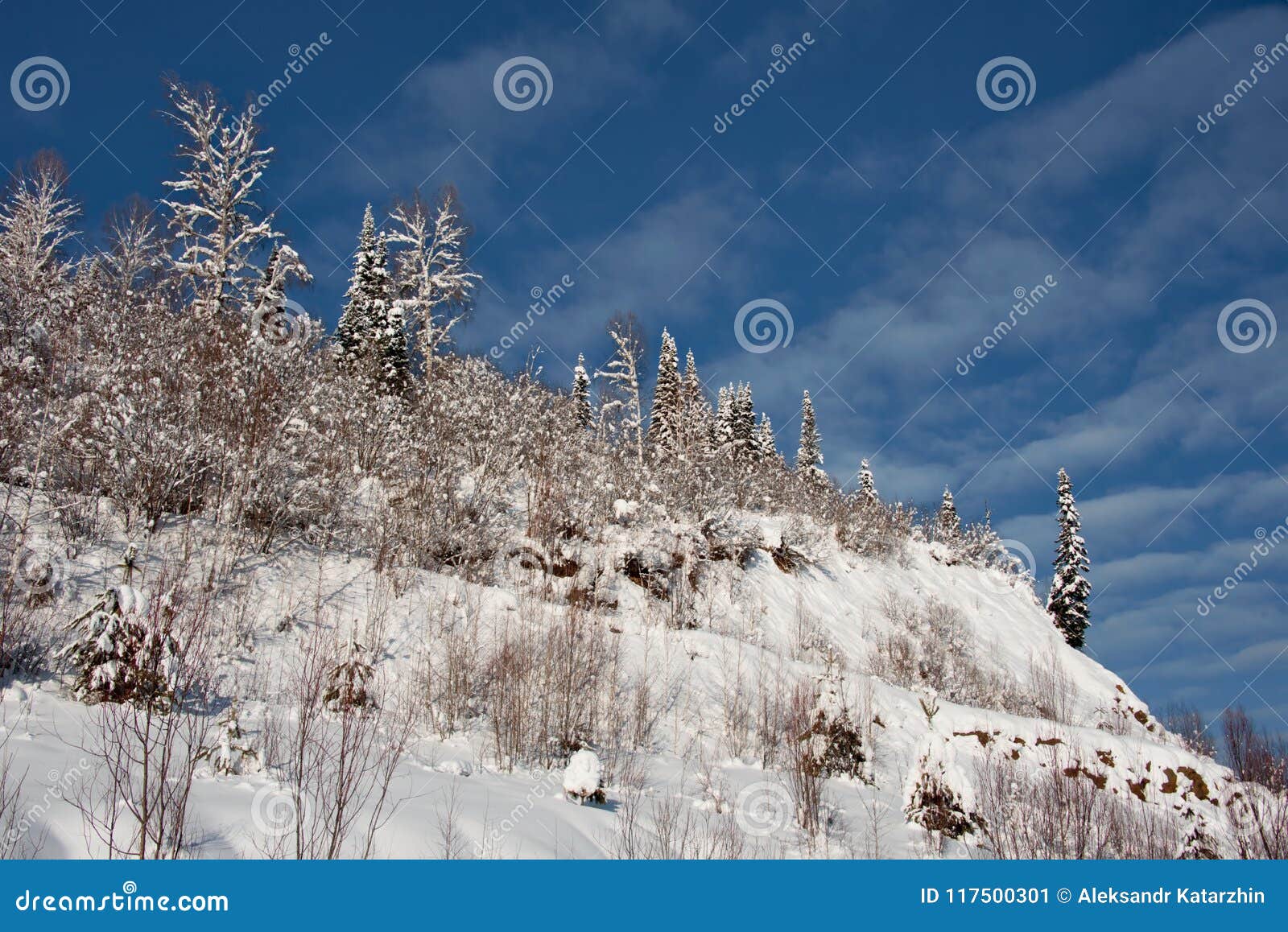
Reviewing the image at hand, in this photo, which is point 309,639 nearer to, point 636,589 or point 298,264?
point 636,589

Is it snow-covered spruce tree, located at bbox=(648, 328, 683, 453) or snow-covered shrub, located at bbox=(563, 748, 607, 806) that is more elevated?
snow-covered spruce tree, located at bbox=(648, 328, 683, 453)

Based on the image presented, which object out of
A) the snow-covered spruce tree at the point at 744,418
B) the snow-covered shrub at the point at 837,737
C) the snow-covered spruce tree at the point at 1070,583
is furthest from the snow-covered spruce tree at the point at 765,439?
the snow-covered shrub at the point at 837,737

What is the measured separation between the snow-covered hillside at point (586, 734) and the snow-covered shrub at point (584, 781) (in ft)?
0.32

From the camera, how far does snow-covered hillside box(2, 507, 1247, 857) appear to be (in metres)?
5.24

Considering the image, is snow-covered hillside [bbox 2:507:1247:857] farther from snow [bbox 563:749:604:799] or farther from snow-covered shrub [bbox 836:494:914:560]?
snow-covered shrub [bbox 836:494:914:560]

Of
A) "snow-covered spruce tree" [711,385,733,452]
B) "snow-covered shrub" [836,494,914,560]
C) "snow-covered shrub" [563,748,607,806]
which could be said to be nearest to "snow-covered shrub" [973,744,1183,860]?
"snow-covered shrub" [563,748,607,806]

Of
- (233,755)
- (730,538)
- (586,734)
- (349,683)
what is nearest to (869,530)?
(730,538)

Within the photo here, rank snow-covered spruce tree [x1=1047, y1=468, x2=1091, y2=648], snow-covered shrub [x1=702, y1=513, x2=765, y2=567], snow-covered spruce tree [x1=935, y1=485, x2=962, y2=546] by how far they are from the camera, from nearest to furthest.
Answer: snow-covered shrub [x1=702, y1=513, x2=765, y2=567]
snow-covered spruce tree [x1=935, y1=485, x2=962, y2=546]
snow-covered spruce tree [x1=1047, y1=468, x2=1091, y2=648]

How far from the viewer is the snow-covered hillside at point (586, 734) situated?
5242 millimetres

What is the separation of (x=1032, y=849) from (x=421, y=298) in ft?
87.4

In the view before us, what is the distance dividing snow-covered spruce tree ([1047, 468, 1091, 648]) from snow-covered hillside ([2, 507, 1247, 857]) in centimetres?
2804

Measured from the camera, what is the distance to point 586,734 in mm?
10156

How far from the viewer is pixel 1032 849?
657cm

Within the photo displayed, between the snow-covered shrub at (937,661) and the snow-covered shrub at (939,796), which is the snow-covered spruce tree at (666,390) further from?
the snow-covered shrub at (939,796)
